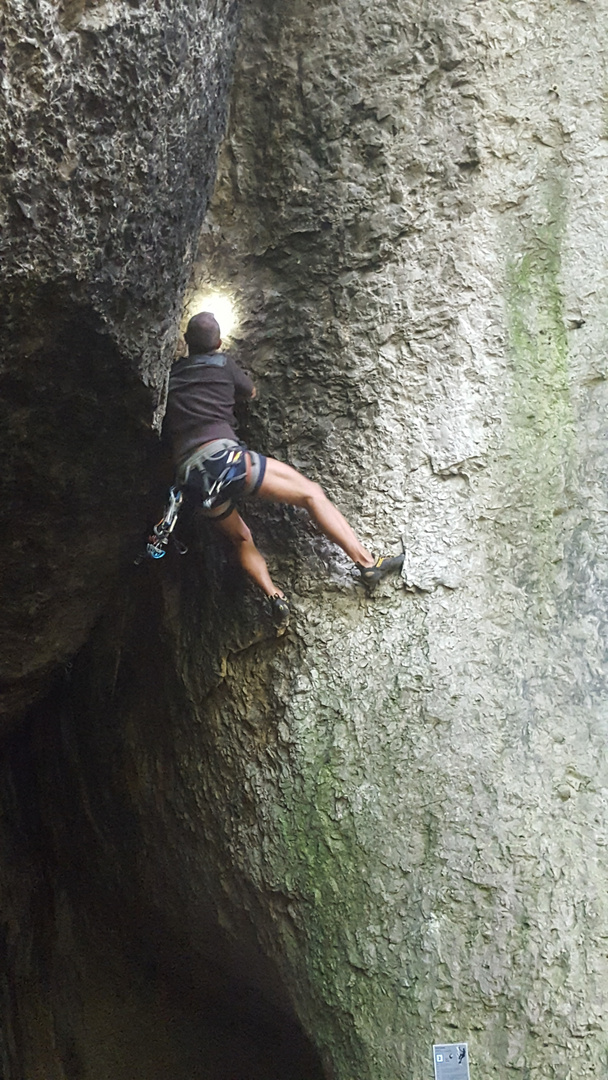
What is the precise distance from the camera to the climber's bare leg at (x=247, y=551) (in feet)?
9.66

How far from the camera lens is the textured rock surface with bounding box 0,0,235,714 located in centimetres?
202

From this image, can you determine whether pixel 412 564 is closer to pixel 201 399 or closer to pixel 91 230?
pixel 201 399

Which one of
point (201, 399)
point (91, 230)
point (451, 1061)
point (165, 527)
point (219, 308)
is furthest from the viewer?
point (219, 308)

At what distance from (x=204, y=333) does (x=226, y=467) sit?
0.46 metres

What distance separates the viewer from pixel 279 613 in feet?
9.56

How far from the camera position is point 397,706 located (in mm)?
2703

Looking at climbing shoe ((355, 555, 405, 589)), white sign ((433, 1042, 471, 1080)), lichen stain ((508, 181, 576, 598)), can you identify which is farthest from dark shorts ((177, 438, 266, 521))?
white sign ((433, 1042, 471, 1080))

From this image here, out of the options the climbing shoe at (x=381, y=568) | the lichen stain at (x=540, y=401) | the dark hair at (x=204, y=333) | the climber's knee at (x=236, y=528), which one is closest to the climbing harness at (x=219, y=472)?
the climber's knee at (x=236, y=528)

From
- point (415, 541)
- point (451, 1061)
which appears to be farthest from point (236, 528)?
point (451, 1061)

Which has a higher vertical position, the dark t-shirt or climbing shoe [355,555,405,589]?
the dark t-shirt

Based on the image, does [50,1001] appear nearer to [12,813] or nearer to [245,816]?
[12,813]

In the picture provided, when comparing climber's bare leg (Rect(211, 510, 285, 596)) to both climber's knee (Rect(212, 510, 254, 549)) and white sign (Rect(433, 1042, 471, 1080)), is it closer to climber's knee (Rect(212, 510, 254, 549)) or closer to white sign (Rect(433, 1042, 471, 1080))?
climber's knee (Rect(212, 510, 254, 549))

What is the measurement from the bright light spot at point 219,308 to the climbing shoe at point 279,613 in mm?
902

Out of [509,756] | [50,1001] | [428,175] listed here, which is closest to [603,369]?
[428,175]
